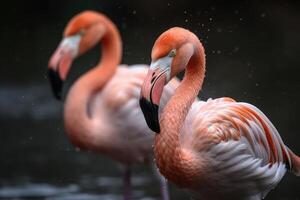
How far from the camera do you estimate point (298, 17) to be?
955 centimetres

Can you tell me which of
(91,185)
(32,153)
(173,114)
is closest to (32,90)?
(32,153)

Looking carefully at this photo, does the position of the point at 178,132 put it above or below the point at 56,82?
above

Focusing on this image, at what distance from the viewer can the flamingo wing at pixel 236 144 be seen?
3.76 meters

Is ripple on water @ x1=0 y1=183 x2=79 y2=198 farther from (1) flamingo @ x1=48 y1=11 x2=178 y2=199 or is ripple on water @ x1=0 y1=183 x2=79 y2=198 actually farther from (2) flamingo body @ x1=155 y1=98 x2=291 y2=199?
(2) flamingo body @ x1=155 y1=98 x2=291 y2=199

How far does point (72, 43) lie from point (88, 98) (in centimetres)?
40

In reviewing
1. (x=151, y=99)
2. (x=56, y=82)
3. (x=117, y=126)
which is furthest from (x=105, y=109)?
(x=151, y=99)

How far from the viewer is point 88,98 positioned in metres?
5.34

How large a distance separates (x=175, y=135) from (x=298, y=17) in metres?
6.24

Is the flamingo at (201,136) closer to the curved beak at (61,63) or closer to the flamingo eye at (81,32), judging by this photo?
the curved beak at (61,63)

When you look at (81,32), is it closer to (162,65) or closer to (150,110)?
(162,65)

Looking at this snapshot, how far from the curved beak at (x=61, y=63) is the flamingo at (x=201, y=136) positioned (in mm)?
1389

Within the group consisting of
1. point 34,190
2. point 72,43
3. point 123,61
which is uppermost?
point 72,43

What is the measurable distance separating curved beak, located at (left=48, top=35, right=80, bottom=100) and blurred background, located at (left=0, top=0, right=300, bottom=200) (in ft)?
2.64

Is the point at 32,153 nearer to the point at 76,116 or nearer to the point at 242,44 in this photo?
the point at 76,116
